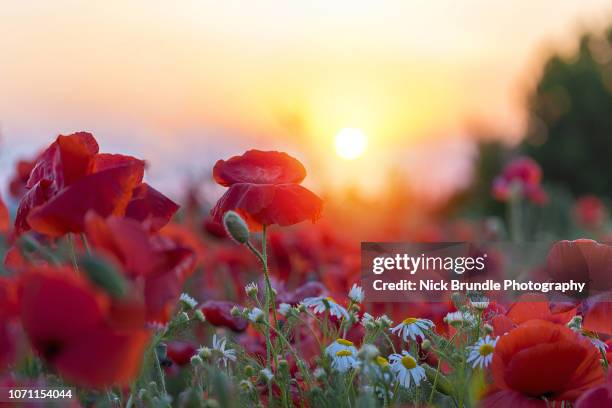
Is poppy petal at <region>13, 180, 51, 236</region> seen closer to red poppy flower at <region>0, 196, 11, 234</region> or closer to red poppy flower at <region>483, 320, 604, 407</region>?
red poppy flower at <region>0, 196, 11, 234</region>

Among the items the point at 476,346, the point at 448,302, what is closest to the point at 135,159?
the point at 476,346

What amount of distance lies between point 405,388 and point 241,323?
1.26 feet

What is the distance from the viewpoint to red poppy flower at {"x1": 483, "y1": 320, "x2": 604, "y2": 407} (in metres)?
0.97

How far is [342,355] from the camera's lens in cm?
115

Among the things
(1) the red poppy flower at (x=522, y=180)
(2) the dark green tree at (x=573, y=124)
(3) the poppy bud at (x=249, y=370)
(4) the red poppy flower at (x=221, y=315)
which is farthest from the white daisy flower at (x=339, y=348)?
(2) the dark green tree at (x=573, y=124)

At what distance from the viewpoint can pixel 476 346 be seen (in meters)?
1.09

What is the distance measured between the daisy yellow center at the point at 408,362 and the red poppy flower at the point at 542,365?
15 centimetres

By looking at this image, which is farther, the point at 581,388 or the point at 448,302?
the point at 448,302

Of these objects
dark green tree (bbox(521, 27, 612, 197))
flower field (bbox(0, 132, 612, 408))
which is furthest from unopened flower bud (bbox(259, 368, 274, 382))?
dark green tree (bbox(521, 27, 612, 197))

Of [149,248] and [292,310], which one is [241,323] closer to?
[292,310]

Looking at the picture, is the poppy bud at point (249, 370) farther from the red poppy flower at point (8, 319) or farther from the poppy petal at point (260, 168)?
the red poppy flower at point (8, 319)

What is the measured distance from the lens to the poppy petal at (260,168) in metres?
1.27

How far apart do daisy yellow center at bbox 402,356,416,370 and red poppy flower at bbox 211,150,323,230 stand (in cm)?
22

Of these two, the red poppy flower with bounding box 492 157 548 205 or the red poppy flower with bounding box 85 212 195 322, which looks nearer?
the red poppy flower with bounding box 85 212 195 322
